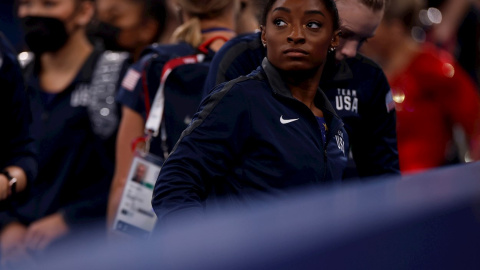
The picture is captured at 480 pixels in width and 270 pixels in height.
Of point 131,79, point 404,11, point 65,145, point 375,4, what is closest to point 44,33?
point 65,145

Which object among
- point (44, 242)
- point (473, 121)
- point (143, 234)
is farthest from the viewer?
point (473, 121)

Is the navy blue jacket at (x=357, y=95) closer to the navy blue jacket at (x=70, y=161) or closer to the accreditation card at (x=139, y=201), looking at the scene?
the accreditation card at (x=139, y=201)

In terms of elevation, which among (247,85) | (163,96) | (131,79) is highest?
(247,85)

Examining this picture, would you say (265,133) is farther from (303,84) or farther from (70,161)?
(70,161)

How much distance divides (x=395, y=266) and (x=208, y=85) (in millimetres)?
920

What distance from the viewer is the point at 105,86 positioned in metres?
4.11

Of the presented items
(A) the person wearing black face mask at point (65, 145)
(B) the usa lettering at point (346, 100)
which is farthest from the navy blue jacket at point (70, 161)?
(B) the usa lettering at point (346, 100)

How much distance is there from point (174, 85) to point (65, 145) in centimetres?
115

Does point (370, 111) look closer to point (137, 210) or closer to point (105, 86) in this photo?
point (137, 210)

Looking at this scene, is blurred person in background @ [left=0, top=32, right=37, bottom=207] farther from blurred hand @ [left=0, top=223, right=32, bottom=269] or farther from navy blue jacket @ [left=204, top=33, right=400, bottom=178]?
navy blue jacket @ [left=204, top=33, right=400, bottom=178]

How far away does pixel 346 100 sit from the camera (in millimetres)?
2449

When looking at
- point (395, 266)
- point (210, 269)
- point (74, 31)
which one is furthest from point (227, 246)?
point (74, 31)

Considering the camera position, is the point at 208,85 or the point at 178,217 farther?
the point at 208,85

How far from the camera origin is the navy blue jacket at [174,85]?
306cm
